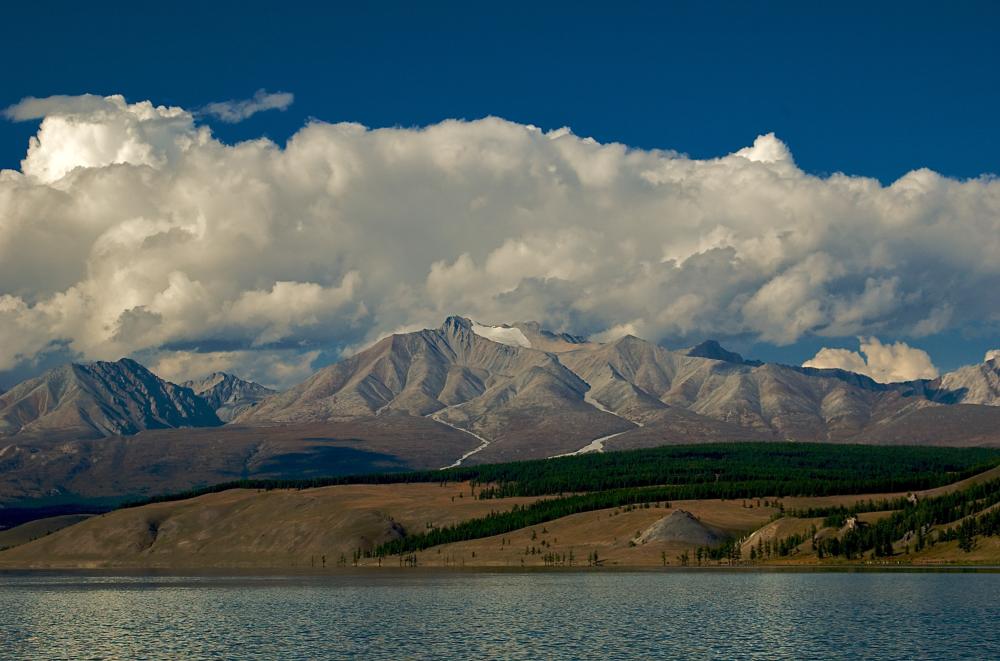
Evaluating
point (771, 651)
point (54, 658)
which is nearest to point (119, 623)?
point (54, 658)

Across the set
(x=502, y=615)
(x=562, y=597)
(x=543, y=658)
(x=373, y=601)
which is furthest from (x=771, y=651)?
(x=373, y=601)

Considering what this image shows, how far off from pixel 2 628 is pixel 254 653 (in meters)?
50.1

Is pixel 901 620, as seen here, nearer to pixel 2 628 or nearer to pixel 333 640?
pixel 333 640

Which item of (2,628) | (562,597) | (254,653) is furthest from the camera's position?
(562,597)

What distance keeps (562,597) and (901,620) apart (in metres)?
63.5

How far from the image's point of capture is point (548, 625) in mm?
141875

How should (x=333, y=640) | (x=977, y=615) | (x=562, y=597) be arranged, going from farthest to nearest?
(x=562, y=597), (x=977, y=615), (x=333, y=640)

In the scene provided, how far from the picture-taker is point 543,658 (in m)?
111

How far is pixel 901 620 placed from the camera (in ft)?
449

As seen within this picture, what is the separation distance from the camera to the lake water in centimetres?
11650

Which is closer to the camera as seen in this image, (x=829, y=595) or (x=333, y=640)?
(x=333, y=640)

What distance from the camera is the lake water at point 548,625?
116 m

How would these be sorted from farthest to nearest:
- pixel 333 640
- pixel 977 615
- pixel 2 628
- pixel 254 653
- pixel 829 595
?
pixel 829 595 → pixel 2 628 → pixel 977 615 → pixel 333 640 → pixel 254 653

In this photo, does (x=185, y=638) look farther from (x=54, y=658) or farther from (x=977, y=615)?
(x=977, y=615)
